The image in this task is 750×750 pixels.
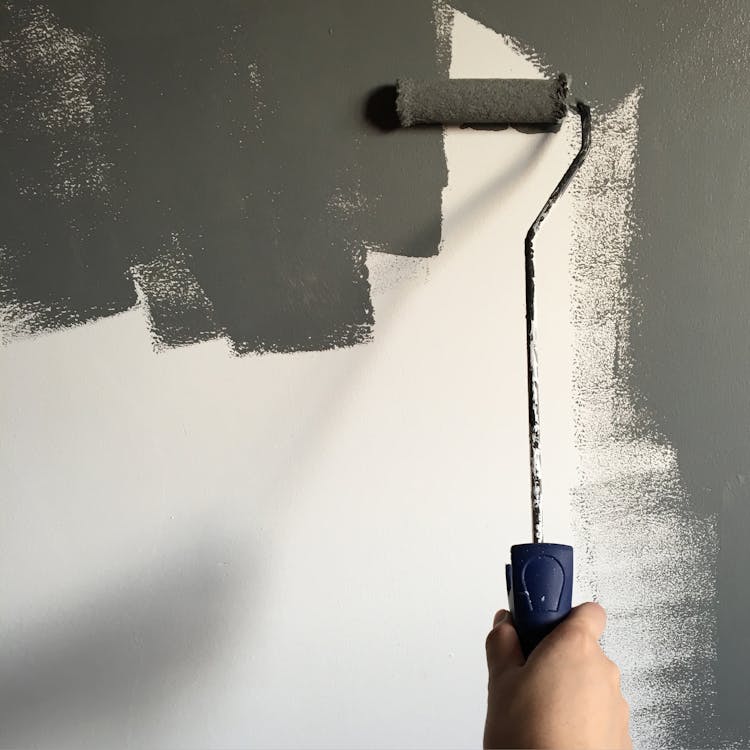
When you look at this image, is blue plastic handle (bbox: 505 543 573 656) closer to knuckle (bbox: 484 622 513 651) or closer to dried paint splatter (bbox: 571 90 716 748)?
knuckle (bbox: 484 622 513 651)

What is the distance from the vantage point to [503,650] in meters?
0.56

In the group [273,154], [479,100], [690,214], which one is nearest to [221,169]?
[273,154]

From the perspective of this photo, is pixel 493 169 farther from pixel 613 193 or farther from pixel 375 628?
pixel 375 628

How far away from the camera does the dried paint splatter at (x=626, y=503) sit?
2.54 feet

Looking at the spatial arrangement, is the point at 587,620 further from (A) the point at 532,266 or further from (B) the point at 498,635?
(A) the point at 532,266

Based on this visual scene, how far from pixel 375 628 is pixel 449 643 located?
0.09 metres

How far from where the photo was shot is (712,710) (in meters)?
0.84

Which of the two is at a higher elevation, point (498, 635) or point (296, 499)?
point (296, 499)

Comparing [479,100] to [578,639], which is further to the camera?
[479,100]

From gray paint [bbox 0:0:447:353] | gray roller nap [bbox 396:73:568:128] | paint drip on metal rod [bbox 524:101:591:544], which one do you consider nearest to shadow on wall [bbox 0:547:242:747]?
gray paint [bbox 0:0:447:353]

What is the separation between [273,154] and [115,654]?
0.61 meters

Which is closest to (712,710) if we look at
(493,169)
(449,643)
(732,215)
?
(449,643)

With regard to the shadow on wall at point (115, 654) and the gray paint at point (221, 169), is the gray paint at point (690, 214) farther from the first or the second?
the shadow on wall at point (115, 654)

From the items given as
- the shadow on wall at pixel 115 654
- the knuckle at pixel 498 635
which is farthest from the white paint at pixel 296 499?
the knuckle at pixel 498 635
